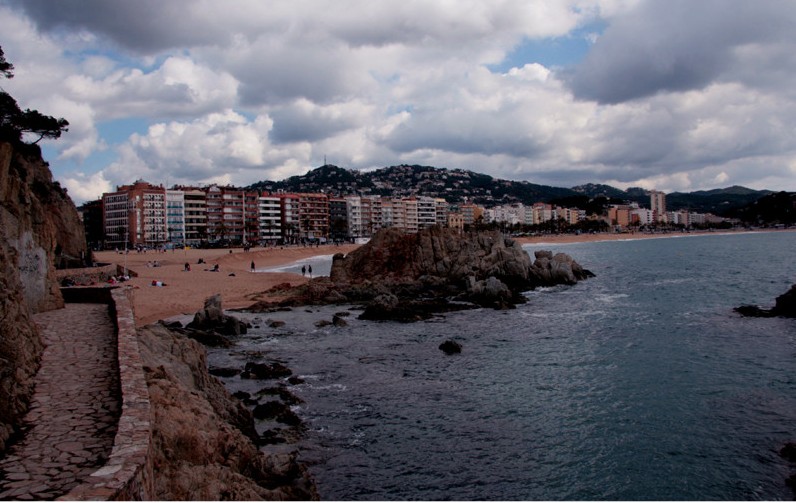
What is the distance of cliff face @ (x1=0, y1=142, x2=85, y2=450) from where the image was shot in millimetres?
8438

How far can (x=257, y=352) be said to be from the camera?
24.9 metres

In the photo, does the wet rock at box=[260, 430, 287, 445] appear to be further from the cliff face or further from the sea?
the cliff face

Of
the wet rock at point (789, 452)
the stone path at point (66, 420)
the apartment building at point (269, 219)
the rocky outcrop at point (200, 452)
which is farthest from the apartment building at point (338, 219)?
the stone path at point (66, 420)

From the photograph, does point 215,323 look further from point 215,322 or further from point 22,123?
point 22,123

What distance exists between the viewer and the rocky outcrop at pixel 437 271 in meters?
43.9

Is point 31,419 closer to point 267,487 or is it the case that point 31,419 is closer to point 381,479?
point 267,487

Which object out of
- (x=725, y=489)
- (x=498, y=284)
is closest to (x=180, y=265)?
(x=498, y=284)

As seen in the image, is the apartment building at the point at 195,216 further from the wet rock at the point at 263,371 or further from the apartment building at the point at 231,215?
the wet rock at the point at 263,371

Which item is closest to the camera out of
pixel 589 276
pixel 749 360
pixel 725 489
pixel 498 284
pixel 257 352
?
pixel 725 489

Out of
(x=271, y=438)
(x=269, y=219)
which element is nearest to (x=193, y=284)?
(x=271, y=438)

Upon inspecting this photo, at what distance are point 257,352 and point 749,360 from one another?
1977 centimetres

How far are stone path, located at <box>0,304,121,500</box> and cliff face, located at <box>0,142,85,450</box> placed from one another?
0.28 m

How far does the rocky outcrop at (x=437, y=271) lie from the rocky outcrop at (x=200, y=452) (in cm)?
2771

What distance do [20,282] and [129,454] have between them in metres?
8.85
